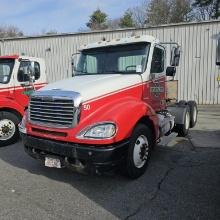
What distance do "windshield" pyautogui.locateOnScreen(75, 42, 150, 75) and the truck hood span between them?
27 centimetres

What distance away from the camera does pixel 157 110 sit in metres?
7.39

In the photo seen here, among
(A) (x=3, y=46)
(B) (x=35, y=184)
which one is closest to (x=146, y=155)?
(B) (x=35, y=184)

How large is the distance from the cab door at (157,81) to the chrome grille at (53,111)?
1.93 meters

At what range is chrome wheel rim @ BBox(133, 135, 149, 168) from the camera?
18.4 ft

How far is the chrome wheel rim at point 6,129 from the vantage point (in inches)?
335

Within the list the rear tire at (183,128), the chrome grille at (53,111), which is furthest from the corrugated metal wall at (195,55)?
the chrome grille at (53,111)

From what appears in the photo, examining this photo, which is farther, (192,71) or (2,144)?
(192,71)

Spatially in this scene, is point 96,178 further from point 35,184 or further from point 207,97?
point 207,97

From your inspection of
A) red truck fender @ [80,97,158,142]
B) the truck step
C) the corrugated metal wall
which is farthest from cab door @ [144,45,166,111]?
the corrugated metal wall

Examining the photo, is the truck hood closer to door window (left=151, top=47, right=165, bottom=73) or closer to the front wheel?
door window (left=151, top=47, right=165, bottom=73)

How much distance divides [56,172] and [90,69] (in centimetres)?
231

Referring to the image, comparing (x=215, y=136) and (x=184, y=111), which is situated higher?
(x=184, y=111)

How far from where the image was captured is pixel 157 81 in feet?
23.3

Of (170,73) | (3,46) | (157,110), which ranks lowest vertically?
(157,110)
